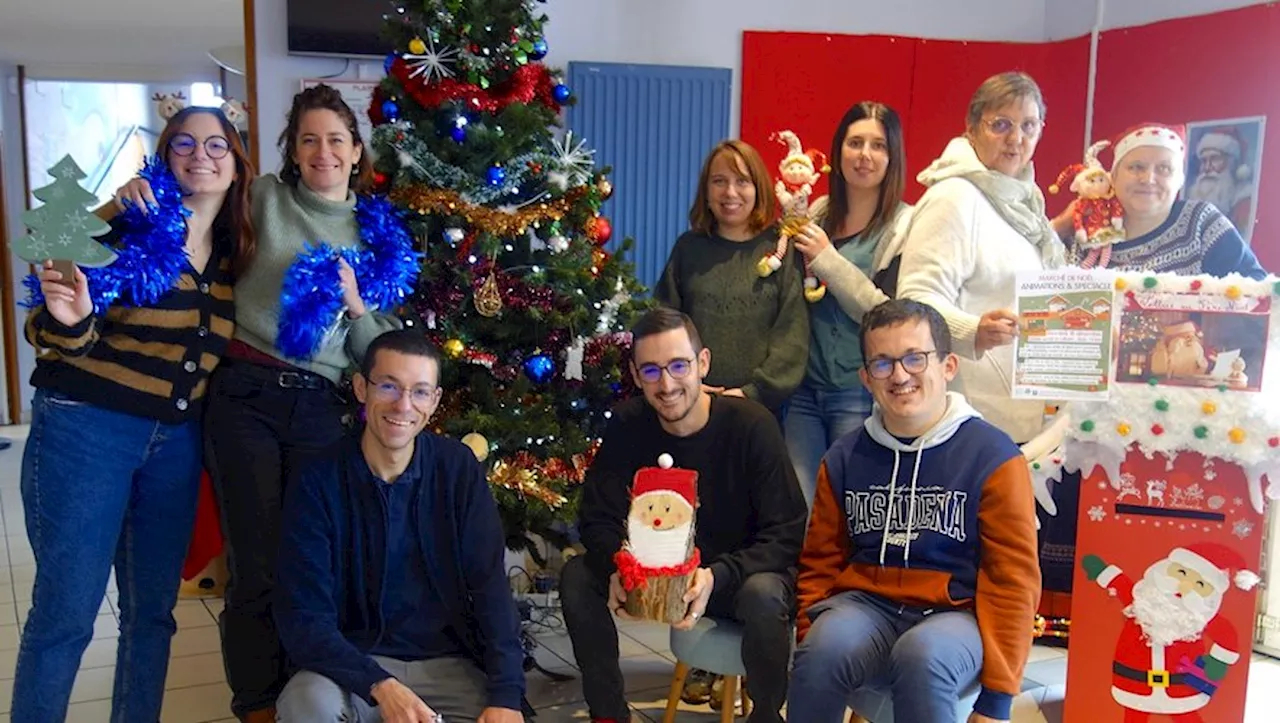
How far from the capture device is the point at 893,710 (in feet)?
6.72

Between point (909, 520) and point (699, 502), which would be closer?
point (909, 520)

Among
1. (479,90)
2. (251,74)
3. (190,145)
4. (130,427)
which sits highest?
(251,74)

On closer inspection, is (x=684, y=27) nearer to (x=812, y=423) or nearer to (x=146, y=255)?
(x=812, y=423)

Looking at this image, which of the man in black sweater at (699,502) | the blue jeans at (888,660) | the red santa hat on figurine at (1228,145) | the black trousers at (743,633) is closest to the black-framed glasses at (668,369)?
the man in black sweater at (699,502)

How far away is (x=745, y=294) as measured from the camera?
279 cm

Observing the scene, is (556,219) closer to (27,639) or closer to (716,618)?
(716,618)

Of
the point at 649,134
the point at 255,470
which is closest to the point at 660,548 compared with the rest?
the point at 255,470

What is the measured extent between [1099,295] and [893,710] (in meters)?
1.07

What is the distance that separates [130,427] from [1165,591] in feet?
7.89

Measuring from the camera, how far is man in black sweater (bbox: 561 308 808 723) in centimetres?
233

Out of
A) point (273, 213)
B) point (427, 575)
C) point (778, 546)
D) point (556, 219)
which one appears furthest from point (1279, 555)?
point (273, 213)

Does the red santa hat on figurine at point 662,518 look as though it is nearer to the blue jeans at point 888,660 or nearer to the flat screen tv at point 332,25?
the blue jeans at point 888,660

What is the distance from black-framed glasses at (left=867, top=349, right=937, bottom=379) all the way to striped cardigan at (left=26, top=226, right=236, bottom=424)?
1.46m

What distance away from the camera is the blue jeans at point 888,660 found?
1962 mm
